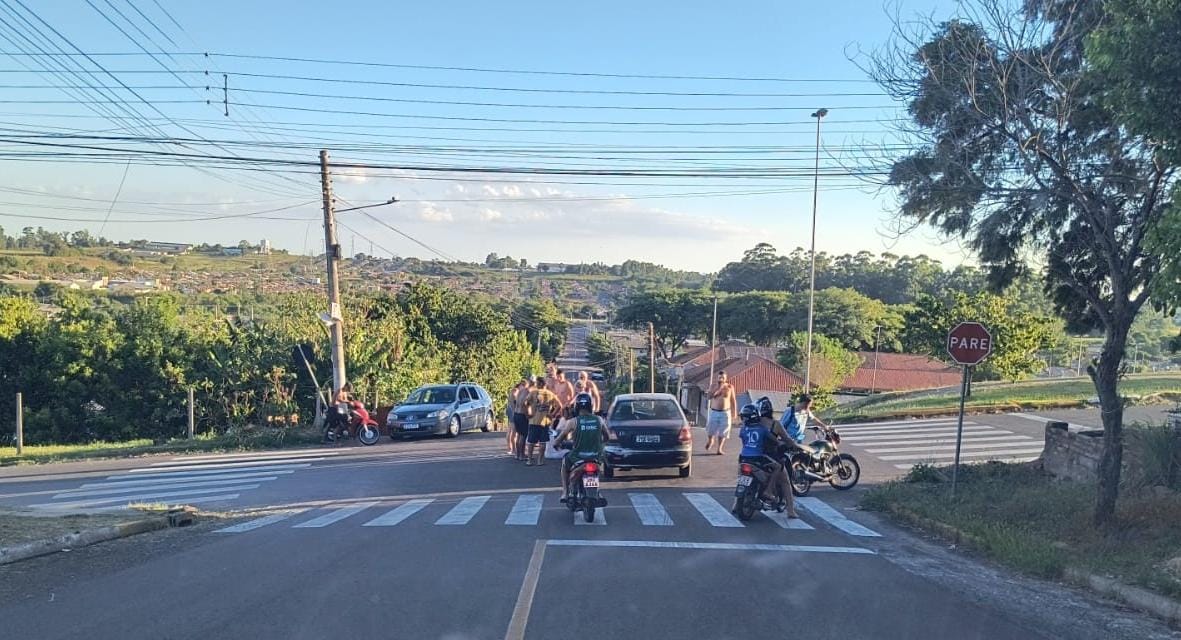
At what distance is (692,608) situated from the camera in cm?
647

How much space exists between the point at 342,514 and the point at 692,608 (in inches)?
280

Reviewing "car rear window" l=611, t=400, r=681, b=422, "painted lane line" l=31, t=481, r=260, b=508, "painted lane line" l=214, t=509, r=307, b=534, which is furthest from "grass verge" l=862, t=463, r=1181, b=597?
"painted lane line" l=31, t=481, r=260, b=508

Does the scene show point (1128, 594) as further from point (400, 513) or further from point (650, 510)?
point (400, 513)

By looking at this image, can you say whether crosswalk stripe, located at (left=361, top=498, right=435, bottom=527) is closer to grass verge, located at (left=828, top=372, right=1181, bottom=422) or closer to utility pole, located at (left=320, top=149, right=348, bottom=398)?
utility pole, located at (left=320, top=149, right=348, bottom=398)

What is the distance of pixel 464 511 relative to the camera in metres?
12.1

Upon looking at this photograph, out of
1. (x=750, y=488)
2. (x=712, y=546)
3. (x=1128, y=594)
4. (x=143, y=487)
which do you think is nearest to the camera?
(x=1128, y=594)

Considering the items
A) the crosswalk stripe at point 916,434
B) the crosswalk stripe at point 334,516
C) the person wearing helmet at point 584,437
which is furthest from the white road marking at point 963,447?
the crosswalk stripe at point 334,516

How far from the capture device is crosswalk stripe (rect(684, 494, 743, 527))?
11.1 metres

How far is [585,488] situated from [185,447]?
17.9 m

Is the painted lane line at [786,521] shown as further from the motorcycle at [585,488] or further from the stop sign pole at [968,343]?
the stop sign pole at [968,343]

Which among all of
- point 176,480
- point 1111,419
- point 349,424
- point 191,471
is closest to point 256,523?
point 176,480

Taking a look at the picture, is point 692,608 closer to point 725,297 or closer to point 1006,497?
point 1006,497

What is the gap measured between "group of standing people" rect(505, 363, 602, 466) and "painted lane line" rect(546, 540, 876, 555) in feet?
22.1

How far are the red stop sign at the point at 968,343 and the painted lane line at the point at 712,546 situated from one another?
5.08 meters
